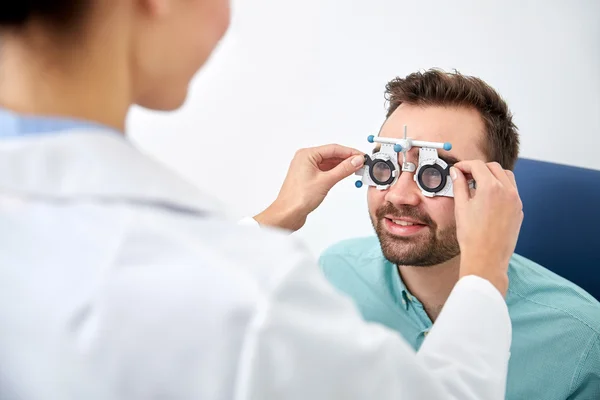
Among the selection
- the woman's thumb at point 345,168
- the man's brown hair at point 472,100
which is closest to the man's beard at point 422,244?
the woman's thumb at point 345,168

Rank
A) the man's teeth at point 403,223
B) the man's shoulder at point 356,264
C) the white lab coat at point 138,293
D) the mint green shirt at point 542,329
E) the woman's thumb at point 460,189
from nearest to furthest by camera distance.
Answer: the white lab coat at point 138,293 < the woman's thumb at point 460,189 < the mint green shirt at point 542,329 < the man's teeth at point 403,223 < the man's shoulder at point 356,264

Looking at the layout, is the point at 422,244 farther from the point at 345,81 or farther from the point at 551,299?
the point at 345,81

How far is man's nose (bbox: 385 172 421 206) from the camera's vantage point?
1490 mm

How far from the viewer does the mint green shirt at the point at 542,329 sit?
4.71ft

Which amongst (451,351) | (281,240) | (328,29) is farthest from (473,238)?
(328,29)

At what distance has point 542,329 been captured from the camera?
1480 mm

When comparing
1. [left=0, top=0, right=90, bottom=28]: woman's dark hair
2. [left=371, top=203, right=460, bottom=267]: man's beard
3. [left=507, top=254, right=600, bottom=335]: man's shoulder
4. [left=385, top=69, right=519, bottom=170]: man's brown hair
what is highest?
[left=0, top=0, right=90, bottom=28]: woman's dark hair

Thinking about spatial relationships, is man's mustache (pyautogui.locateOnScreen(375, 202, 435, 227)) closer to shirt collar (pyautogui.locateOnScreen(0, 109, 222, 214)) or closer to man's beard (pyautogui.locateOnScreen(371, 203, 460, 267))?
man's beard (pyautogui.locateOnScreen(371, 203, 460, 267))

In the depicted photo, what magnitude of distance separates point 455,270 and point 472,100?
449mm

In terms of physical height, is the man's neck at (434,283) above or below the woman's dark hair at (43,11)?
below

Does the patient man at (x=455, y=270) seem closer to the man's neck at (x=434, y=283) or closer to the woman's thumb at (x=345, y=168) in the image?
the man's neck at (x=434, y=283)

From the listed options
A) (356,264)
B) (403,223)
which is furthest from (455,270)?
(356,264)

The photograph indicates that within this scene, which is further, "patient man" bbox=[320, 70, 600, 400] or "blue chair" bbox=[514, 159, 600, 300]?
"blue chair" bbox=[514, 159, 600, 300]

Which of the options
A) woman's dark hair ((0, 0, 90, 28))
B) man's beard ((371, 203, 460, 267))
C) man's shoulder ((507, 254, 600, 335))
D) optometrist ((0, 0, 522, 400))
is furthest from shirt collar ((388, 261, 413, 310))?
woman's dark hair ((0, 0, 90, 28))
